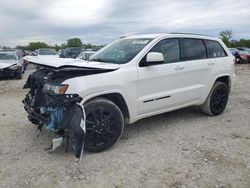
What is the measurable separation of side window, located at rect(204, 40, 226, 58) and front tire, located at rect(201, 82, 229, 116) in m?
0.62

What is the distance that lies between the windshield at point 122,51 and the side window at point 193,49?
0.82m

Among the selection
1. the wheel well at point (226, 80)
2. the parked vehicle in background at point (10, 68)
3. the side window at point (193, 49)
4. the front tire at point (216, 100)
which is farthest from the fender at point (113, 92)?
the parked vehicle in background at point (10, 68)

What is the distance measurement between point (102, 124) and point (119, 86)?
619mm

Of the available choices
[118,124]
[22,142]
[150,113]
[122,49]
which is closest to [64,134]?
[118,124]

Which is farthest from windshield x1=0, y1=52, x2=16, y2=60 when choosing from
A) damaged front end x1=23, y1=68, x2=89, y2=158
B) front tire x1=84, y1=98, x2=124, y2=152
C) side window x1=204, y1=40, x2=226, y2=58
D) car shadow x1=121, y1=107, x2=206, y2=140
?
front tire x1=84, y1=98, x2=124, y2=152

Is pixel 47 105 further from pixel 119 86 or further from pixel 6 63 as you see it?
pixel 6 63

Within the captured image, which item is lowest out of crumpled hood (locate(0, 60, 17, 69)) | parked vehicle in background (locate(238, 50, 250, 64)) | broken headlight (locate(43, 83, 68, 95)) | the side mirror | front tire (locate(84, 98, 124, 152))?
parked vehicle in background (locate(238, 50, 250, 64))

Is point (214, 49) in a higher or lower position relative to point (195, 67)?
higher

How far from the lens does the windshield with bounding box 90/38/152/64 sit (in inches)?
179

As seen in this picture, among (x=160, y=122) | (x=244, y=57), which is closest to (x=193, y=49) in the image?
(x=160, y=122)

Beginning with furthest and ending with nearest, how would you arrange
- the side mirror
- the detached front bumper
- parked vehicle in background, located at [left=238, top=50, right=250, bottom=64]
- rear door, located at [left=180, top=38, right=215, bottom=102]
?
parked vehicle in background, located at [left=238, top=50, right=250, bottom=64] → rear door, located at [left=180, top=38, right=215, bottom=102] → the side mirror → the detached front bumper

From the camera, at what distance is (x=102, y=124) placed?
3.99 m

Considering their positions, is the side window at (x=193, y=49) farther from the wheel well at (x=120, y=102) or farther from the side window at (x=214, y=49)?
the wheel well at (x=120, y=102)

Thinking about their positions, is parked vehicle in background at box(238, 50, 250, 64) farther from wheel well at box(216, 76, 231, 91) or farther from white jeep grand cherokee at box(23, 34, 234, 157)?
white jeep grand cherokee at box(23, 34, 234, 157)
